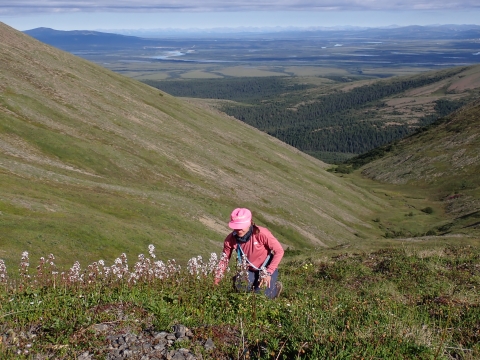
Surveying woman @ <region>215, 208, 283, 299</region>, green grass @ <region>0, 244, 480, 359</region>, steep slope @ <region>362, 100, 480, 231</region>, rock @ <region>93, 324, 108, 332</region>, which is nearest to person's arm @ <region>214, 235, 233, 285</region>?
woman @ <region>215, 208, 283, 299</region>

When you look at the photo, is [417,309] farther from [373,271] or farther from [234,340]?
[373,271]

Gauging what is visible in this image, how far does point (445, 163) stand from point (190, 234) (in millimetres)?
111616

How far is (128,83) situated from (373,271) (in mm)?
112699

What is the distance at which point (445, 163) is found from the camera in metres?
134

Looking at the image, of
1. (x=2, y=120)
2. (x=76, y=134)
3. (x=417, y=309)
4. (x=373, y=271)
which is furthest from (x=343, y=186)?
(x=417, y=309)

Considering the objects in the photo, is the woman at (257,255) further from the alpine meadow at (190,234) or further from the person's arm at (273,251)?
the alpine meadow at (190,234)

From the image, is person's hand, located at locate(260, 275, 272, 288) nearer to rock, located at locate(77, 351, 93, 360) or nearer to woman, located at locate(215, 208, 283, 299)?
woman, located at locate(215, 208, 283, 299)

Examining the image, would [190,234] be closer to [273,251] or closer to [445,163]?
[273,251]

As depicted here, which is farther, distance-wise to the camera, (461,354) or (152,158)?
(152,158)

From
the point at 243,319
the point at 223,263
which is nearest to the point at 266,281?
the point at 223,263

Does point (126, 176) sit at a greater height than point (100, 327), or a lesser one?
lesser

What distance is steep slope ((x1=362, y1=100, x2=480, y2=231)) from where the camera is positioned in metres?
111

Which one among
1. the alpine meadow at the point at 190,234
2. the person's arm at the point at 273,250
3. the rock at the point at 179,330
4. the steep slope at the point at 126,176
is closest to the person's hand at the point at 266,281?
the person's arm at the point at 273,250

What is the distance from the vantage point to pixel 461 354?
814 cm
